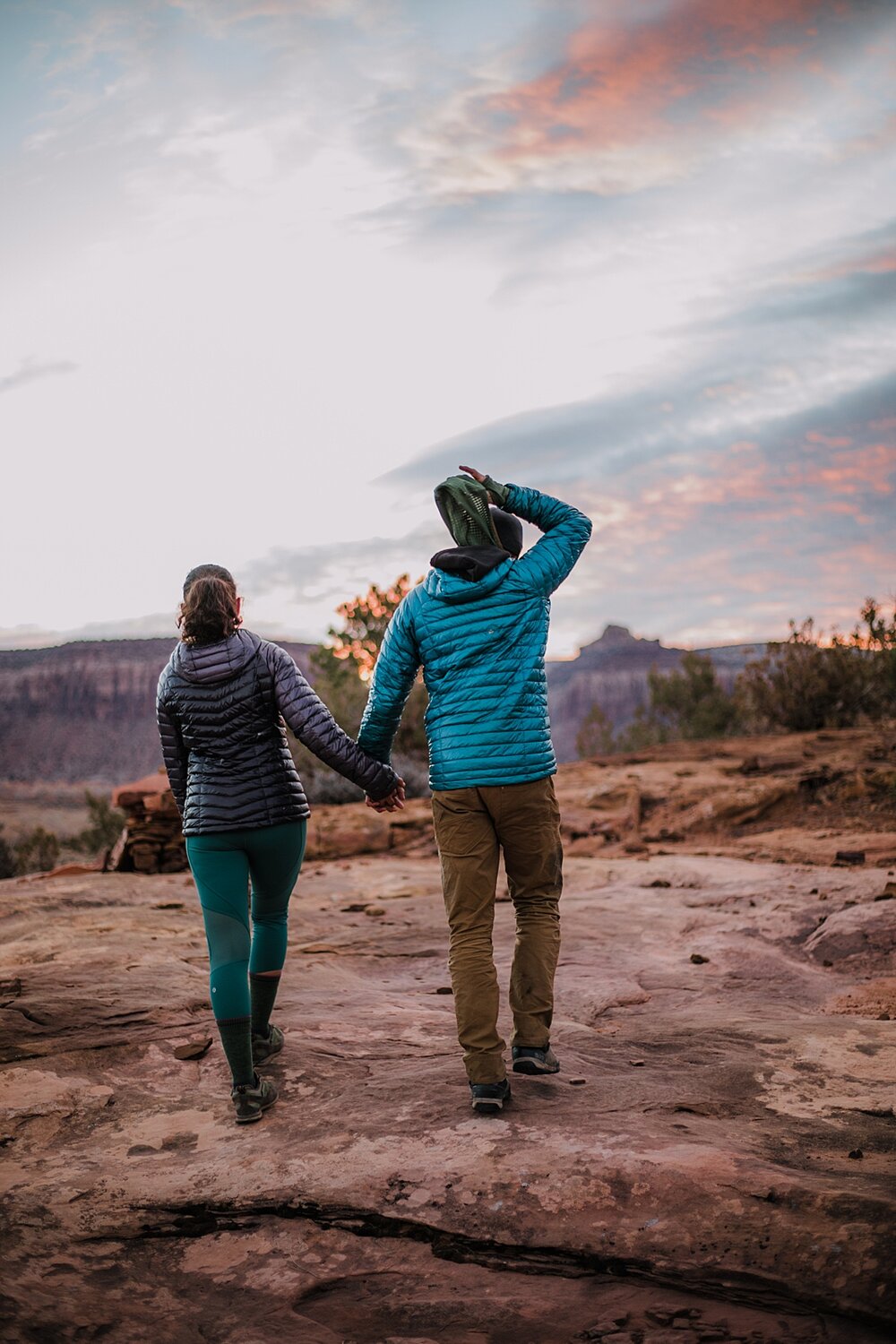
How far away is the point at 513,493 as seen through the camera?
393cm

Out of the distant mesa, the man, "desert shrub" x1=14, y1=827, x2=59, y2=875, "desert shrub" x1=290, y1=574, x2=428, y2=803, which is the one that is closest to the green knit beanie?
the man

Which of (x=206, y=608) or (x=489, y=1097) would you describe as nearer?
(x=489, y=1097)

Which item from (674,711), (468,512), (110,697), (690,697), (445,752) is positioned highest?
(110,697)

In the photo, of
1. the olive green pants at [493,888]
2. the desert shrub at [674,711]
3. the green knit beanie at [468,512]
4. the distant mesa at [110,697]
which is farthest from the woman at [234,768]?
the distant mesa at [110,697]

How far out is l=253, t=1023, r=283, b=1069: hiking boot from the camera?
13.2 ft

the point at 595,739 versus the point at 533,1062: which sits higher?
the point at 533,1062

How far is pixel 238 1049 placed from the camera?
3.57 m

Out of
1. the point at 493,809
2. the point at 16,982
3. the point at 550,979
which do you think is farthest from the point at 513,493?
the point at 16,982

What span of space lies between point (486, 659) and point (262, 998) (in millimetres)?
1634

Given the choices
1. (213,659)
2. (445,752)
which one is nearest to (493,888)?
(445,752)

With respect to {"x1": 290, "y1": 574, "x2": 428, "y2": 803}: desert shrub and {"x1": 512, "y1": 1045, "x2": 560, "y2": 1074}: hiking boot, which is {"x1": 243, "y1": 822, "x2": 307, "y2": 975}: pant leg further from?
{"x1": 290, "y1": 574, "x2": 428, "y2": 803}: desert shrub

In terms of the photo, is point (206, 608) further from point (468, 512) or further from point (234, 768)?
point (468, 512)

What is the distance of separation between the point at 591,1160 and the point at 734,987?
243 cm

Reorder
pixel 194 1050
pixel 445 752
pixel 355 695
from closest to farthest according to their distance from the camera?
pixel 445 752
pixel 194 1050
pixel 355 695
